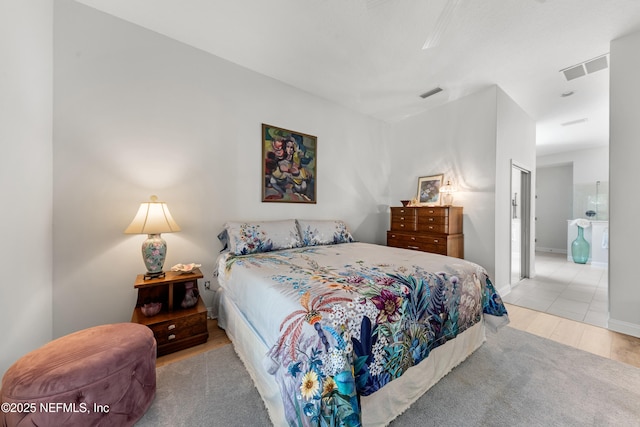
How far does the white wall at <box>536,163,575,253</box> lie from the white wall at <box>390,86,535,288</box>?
13.5ft

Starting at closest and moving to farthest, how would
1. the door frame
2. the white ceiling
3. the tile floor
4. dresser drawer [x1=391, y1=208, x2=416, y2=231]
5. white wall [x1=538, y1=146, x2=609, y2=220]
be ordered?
the white ceiling
the tile floor
dresser drawer [x1=391, y1=208, x2=416, y2=231]
the door frame
white wall [x1=538, y1=146, x2=609, y2=220]

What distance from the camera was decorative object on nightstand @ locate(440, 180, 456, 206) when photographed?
136 inches

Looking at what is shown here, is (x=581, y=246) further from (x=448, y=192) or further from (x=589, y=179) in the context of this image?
(x=448, y=192)

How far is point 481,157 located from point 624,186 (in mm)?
1302

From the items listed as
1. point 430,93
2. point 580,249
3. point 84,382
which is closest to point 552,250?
point 580,249

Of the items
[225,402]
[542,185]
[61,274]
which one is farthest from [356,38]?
[542,185]

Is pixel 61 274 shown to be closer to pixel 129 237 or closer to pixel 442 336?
pixel 129 237

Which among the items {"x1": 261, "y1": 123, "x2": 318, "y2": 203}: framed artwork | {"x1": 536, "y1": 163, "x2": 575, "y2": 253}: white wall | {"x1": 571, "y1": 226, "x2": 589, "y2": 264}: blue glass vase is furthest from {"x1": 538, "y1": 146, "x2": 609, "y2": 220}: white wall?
{"x1": 261, "y1": 123, "x2": 318, "y2": 203}: framed artwork

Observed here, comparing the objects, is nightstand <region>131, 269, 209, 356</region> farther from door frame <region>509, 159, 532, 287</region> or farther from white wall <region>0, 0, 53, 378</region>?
door frame <region>509, 159, 532, 287</region>

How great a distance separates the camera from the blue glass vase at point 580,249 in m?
5.15

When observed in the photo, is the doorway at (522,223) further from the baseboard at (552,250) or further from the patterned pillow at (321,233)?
the baseboard at (552,250)

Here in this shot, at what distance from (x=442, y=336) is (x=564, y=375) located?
102 centimetres

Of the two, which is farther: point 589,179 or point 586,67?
point 589,179

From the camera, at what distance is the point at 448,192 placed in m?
3.51
